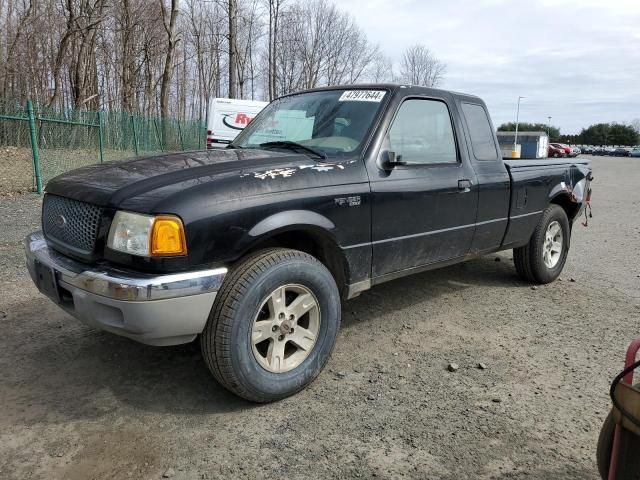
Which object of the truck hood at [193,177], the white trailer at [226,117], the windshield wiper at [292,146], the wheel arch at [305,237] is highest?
the white trailer at [226,117]

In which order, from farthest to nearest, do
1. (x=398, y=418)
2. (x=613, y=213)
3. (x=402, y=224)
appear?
(x=613, y=213)
(x=402, y=224)
(x=398, y=418)

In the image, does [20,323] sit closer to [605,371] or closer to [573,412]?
[573,412]

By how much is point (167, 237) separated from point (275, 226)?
1.98ft

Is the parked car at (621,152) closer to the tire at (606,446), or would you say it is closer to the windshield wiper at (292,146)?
the windshield wiper at (292,146)

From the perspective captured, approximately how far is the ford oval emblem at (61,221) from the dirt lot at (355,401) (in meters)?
0.99

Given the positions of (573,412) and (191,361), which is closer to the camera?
(573,412)

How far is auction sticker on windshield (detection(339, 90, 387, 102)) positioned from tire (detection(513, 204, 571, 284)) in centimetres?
244

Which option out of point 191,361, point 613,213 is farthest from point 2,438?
point 613,213

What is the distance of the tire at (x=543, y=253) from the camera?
5.20 meters

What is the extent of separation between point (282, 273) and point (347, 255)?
1.98ft

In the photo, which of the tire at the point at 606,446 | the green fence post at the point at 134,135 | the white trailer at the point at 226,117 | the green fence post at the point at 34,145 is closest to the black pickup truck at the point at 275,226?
the tire at the point at 606,446

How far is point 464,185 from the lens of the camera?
4.11 metres

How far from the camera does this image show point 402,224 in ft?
11.9

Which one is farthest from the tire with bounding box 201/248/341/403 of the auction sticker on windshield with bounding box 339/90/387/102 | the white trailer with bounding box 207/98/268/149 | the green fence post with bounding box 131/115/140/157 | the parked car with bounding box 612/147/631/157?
the parked car with bounding box 612/147/631/157
